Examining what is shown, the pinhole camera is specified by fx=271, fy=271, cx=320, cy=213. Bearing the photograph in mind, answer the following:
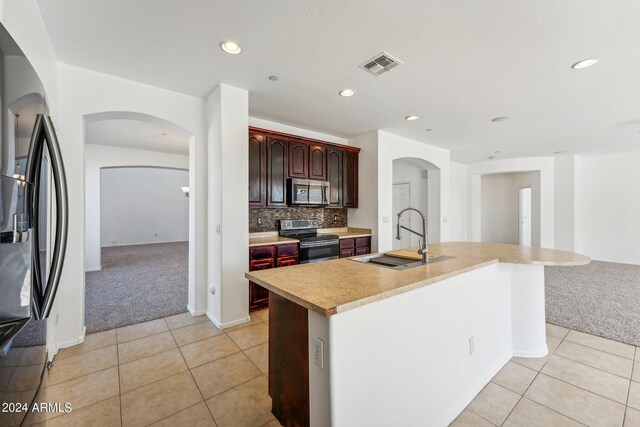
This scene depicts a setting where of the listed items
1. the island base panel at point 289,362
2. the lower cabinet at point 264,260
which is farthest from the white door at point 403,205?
the island base panel at point 289,362

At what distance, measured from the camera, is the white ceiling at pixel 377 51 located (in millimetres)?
1857

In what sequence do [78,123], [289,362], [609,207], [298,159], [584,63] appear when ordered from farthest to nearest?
1. [609,207]
2. [298,159]
3. [78,123]
4. [584,63]
5. [289,362]

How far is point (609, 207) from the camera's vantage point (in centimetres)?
636

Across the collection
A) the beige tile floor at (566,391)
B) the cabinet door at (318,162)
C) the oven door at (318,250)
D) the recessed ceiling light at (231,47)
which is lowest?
the beige tile floor at (566,391)

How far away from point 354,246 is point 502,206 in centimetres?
681

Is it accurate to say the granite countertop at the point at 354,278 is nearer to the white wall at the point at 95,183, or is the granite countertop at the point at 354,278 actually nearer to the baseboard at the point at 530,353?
the baseboard at the point at 530,353

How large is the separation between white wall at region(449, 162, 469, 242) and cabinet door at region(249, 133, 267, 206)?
18.5ft

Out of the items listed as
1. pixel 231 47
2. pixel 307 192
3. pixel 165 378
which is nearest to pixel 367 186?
pixel 307 192

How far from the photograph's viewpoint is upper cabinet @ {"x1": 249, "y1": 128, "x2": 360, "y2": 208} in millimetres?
3604

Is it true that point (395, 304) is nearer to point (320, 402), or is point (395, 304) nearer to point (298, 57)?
point (320, 402)

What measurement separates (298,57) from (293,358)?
2398mm

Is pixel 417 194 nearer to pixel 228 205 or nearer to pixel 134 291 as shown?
pixel 228 205

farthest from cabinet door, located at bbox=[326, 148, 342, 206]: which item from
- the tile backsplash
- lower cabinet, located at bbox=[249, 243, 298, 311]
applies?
lower cabinet, located at bbox=[249, 243, 298, 311]

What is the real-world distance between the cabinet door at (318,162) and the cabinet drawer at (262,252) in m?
1.36
